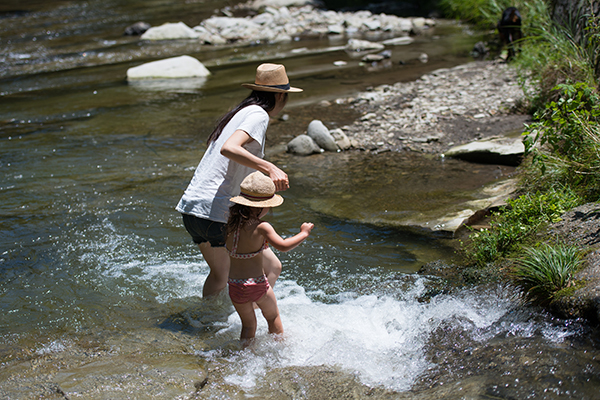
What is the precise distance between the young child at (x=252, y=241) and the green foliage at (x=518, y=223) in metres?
1.93

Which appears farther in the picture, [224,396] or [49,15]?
Answer: [49,15]

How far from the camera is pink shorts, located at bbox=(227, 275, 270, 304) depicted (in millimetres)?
3289

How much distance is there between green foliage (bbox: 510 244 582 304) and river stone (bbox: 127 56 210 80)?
461 inches

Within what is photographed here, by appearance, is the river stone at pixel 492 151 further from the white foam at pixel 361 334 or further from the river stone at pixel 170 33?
the river stone at pixel 170 33

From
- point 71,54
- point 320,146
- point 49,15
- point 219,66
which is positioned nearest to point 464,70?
point 320,146

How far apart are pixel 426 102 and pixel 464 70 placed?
9.52 feet

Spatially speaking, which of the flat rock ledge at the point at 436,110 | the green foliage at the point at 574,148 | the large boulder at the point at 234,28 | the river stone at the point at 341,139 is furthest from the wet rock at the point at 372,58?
the green foliage at the point at 574,148

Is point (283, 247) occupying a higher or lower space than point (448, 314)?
higher

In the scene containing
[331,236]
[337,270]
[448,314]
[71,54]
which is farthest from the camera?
[71,54]

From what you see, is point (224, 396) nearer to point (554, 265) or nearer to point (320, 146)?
point (554, 265)

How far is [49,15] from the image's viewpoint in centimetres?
2461

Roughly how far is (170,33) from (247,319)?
60.4 feet

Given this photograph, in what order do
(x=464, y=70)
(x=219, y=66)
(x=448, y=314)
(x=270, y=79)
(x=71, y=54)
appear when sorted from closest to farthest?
(x=270, y=79) → (x=448, y=314) → (x=464, y=70) → (x=219, y=66) → (x=71, y=54)

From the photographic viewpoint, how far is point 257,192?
3078 mm
